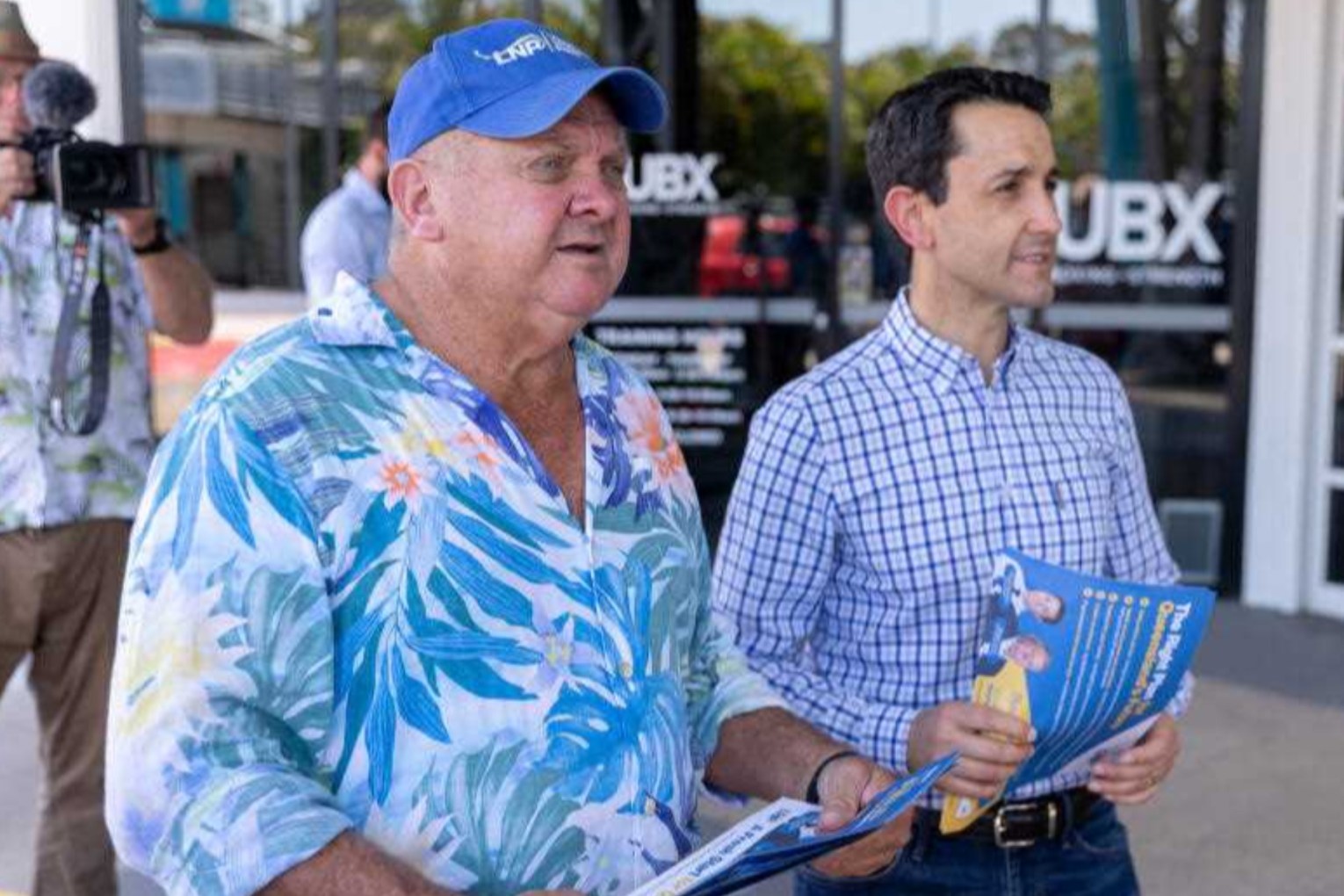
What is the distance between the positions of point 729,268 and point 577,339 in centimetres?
545

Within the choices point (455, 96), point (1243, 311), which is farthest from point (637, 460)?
point (1243, 311)

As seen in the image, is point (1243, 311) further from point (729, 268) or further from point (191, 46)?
point (191, 46)

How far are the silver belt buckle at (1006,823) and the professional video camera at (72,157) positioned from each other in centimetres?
224

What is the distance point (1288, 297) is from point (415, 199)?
571cm

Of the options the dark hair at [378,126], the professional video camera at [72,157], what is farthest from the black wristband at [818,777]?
the dark hair at [378,126]

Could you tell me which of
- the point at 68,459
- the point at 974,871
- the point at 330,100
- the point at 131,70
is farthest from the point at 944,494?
the point at 131,70

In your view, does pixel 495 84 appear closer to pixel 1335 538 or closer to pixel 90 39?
pixel 1335 538

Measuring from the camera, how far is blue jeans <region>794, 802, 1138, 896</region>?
221cm

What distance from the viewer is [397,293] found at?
1604 mm

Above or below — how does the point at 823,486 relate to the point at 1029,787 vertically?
above

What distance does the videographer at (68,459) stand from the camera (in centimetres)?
339

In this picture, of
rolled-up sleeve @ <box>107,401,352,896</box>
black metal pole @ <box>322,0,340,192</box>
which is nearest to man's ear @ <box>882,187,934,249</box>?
rolled-up sleeve @ <box>107,401,352,896</box>

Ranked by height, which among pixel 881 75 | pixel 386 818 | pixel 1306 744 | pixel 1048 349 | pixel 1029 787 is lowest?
pixel 1306 744

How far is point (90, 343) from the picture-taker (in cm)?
345
